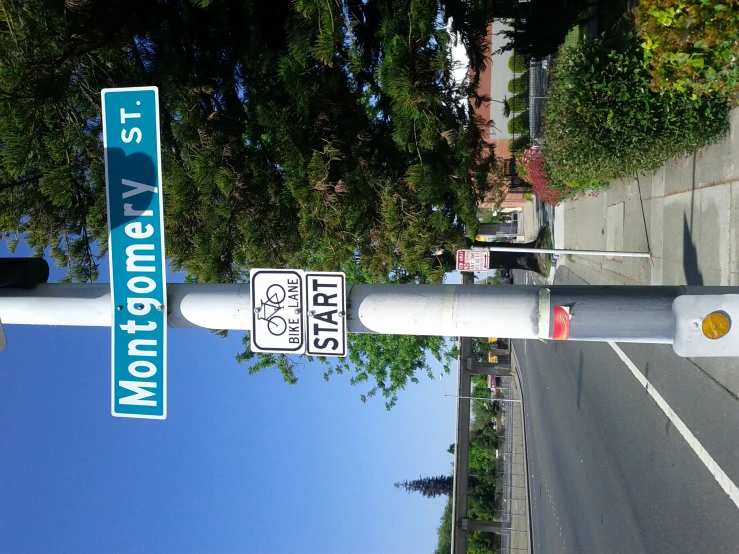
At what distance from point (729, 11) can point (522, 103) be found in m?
15.0

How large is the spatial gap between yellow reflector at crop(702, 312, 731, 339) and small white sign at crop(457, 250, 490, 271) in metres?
7.97

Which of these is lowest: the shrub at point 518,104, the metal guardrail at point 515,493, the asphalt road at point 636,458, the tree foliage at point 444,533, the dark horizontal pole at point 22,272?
the tree foliage at point 444,533

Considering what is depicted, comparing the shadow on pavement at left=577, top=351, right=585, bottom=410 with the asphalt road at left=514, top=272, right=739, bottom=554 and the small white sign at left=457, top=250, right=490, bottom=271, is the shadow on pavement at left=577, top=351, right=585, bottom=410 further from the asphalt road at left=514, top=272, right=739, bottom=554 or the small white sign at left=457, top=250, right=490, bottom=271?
the small white sign at left=457, top=250, right=490, bottom=271

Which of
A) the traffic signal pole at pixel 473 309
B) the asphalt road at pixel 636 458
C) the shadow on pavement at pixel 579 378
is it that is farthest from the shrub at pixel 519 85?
the traffic signal pole at pixel 473 309

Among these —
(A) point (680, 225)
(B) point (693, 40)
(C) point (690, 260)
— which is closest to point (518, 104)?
(A) point (680, 225)

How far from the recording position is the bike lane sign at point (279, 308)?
404cm

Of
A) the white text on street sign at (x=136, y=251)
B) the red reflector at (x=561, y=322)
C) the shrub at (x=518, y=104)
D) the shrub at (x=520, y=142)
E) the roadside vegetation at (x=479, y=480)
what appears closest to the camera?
the white text on street sign at (x=136, y=251)

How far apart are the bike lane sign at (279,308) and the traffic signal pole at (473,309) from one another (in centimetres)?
27

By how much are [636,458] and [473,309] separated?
960cm

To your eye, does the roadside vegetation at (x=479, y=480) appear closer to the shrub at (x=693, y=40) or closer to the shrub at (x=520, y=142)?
the shrub at (x=520, y=142)

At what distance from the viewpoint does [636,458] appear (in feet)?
38.3

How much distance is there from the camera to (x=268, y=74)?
848 centimetres

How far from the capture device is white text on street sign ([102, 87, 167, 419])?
3.63 m

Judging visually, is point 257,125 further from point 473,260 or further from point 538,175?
point 538,175
